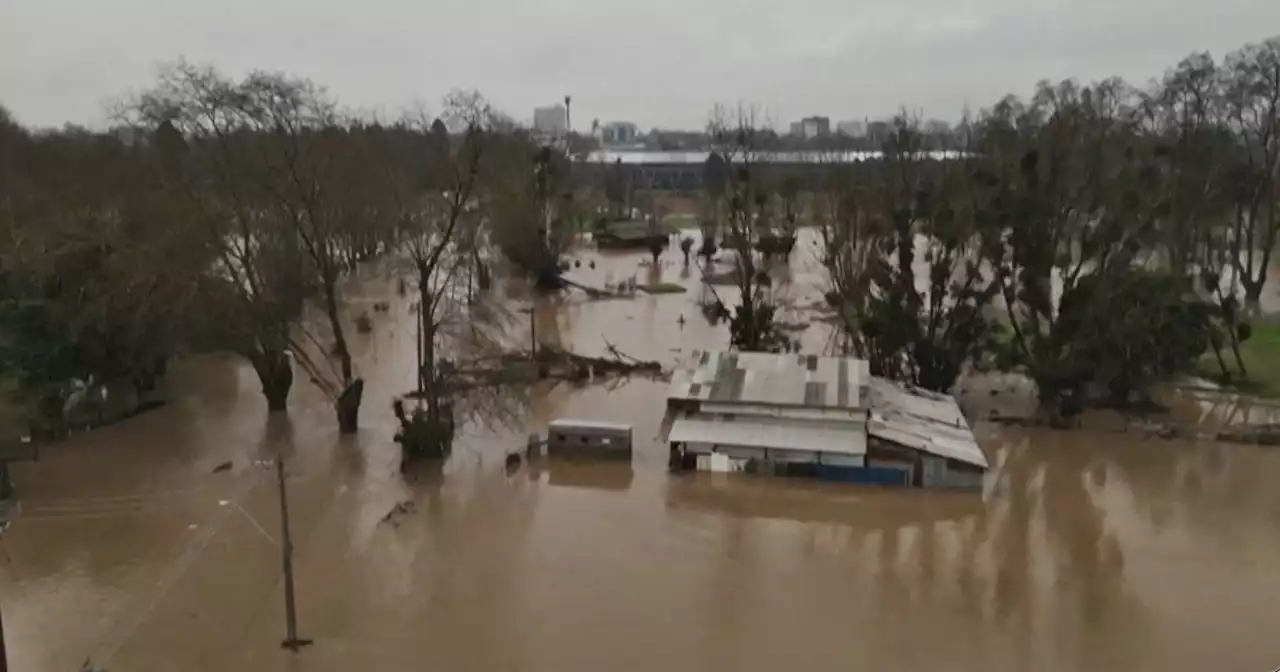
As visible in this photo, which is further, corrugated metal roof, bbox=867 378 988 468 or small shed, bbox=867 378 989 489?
corrugated metal roof, bbox=867 378 988 468

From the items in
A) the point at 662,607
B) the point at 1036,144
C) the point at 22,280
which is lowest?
the point at 662,607

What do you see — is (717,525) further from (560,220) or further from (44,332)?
(560,220)

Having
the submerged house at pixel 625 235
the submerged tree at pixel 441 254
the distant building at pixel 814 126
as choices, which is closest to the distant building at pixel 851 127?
the distant building at pixel 814 126

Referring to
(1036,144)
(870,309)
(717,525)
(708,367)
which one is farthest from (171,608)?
(1036,144)

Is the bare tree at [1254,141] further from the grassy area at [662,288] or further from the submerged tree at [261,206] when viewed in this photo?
the submerged tree at [261,206]

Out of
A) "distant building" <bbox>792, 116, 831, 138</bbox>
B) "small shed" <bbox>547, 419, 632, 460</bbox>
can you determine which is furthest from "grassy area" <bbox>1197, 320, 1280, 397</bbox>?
"distant building" <bbox>792, 116, 831, 138</bbox>

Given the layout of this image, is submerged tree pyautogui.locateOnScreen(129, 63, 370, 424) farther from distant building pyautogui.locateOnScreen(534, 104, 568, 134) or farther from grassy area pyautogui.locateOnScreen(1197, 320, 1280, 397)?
distant building pyautogui.locateOnScreen(534, 104, 568, 134)
